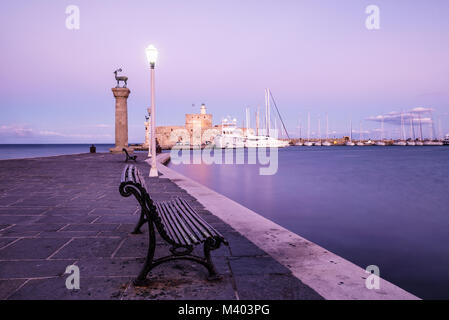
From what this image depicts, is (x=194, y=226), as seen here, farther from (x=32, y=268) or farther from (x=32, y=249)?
(x=32, y=249)

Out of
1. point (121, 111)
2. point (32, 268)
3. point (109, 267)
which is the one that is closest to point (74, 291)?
point (109, 267)

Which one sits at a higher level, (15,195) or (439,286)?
(15,195)

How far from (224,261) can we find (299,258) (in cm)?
81

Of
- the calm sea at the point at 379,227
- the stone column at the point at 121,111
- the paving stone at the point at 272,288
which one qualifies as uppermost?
the stone column at the point at 121,111

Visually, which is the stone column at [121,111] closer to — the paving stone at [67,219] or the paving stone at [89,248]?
the paving stone at [67,219]

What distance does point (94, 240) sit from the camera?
398cm

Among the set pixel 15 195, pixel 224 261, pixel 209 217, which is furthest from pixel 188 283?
pixel 15 195

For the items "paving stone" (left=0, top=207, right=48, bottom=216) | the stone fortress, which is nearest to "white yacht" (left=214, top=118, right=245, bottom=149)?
the stone fortress

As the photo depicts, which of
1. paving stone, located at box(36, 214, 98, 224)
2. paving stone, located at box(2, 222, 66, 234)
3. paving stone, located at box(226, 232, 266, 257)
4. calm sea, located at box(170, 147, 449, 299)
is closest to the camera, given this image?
paving stone, located at box(226, 232, 266, 257)

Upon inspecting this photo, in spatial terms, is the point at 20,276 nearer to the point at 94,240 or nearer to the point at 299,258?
the point at 94,240

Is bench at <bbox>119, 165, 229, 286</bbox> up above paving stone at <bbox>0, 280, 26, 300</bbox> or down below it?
above

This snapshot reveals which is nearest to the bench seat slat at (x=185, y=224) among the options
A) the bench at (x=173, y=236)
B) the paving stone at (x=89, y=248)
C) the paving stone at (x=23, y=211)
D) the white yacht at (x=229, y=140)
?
the bench at (x=173, y=236)

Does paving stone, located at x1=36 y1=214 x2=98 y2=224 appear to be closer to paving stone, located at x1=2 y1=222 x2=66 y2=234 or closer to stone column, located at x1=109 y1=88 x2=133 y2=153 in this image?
paving stone, located at x1=2 y1=222 x2=66 y2=234

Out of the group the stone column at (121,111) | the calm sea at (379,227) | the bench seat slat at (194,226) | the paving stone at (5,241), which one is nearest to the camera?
the bench seat slat at (194,226)
